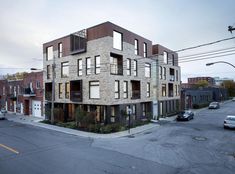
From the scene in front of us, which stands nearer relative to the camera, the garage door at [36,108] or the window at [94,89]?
the window at [94,89]

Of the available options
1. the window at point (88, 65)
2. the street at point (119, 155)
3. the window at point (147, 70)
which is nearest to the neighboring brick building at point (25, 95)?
the window at point (88, 65)

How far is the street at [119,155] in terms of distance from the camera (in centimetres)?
923

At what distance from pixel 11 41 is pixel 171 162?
2418 cm

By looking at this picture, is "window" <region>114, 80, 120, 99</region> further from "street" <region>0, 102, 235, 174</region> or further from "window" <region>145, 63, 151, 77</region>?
"window" <region>145, 63, 151, 77</region>

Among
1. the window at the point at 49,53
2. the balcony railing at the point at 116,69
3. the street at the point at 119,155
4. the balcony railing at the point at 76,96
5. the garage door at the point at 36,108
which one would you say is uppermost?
the window at the point at 49,53

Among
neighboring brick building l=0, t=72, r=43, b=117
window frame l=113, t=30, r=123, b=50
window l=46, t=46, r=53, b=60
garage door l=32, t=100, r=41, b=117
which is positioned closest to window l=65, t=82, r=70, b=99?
window l=46, t=46, r=53, b=60

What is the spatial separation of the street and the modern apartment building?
6601mm

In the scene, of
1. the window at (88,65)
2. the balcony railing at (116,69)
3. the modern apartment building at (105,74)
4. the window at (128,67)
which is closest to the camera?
the modern apartment building at (105,74)

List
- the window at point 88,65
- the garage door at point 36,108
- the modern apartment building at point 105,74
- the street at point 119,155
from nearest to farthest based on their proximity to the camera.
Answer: the street at point 119,155 < the modern apartment building at point 105,74 < the window at point 88,65 < the garage door at point 36,108

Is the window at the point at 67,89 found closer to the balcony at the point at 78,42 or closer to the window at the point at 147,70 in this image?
the balcony at the point at 78,42

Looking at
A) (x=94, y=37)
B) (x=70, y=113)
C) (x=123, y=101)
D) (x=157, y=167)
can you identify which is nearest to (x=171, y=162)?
(x=157, y=167)

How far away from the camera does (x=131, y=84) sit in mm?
24781

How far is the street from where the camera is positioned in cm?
923

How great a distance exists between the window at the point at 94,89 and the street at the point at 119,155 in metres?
6.52
